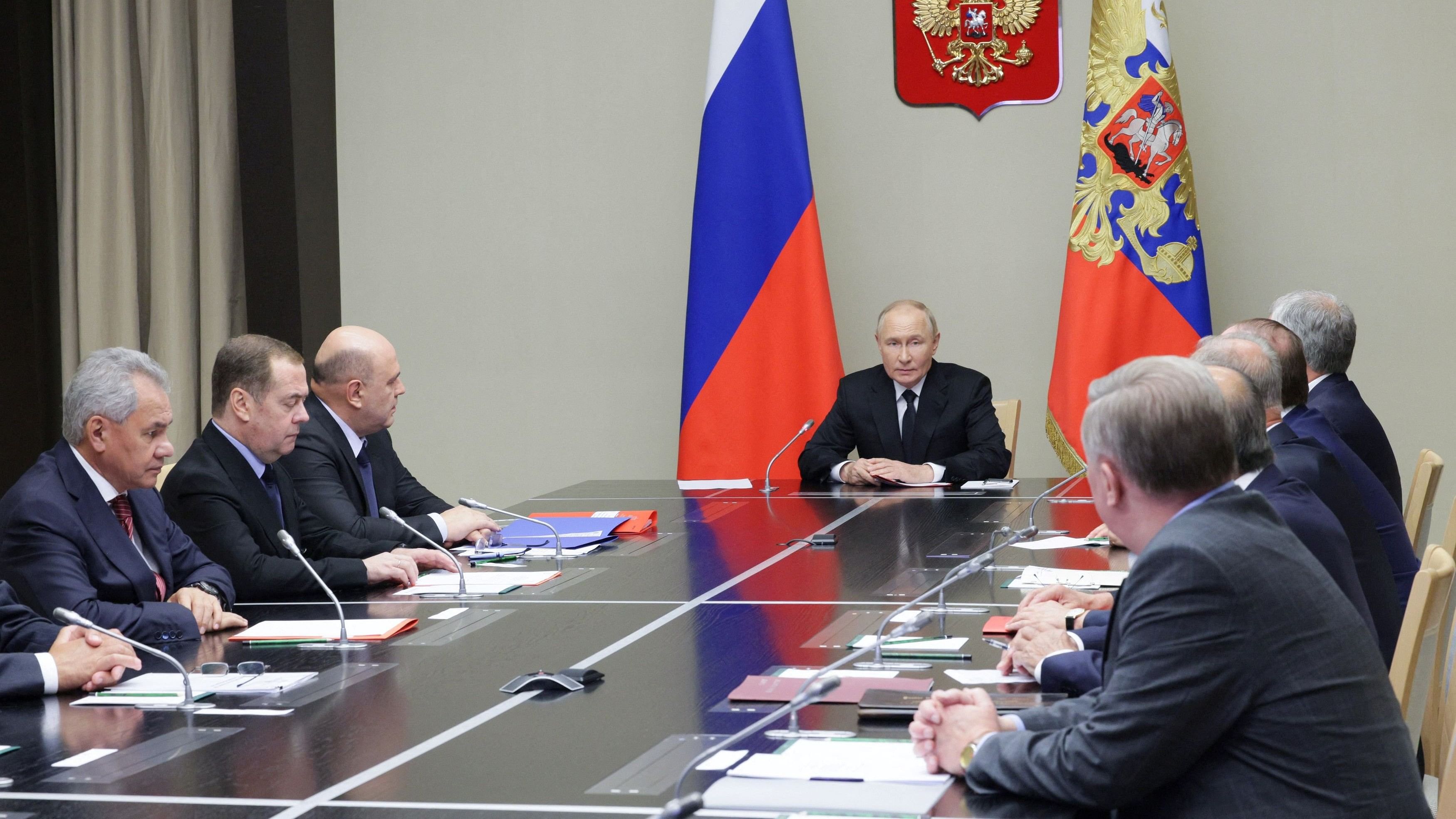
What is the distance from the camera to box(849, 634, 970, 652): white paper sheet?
2.75m

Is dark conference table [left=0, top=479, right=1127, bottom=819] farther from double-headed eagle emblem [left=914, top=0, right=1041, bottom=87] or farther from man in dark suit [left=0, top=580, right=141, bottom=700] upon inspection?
double-headed eagle emblem [left=914, top=0, right=1041, bottom=87]

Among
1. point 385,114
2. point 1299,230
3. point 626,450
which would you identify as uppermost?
point 385,114

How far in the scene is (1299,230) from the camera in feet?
21.2

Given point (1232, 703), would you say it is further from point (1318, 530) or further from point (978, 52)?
point (978, 52)

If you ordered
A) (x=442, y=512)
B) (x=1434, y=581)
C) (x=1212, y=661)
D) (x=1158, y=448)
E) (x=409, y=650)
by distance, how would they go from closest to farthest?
(x=1212, y=661)
(x=1158, y=448)
(x=1434, y=581)
(x=409, y=650)
(x=442, y=512)

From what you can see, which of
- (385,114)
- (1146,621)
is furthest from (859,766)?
(385,114)

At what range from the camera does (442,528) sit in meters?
4.30

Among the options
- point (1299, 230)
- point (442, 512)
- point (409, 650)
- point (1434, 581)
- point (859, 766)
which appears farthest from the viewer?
point (1299, 230)

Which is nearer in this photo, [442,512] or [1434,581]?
[1434,581]

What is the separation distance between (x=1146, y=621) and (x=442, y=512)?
338cm

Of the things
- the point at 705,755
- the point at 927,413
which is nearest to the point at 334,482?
the point at 927,413

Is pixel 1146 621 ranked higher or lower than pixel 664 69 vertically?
lower

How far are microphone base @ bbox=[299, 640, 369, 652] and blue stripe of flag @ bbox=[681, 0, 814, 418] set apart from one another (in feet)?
11.7

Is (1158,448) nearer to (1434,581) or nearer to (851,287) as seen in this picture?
(1434,581)
